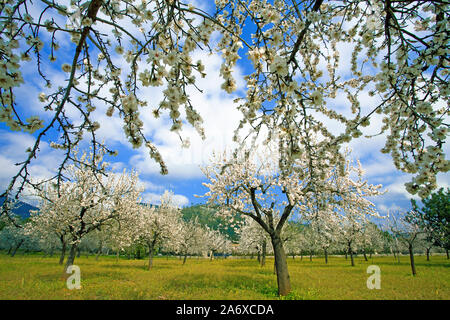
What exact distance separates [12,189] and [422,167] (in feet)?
14.6

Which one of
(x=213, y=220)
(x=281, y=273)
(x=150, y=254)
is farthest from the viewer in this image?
(x=150, y=254)

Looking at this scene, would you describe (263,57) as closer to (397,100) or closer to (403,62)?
(403,62)

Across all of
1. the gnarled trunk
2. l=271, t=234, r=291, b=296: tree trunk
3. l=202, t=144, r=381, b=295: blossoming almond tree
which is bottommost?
the gnarled trunk

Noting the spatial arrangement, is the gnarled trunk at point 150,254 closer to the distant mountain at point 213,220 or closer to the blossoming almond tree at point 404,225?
the distant mountain at point 213,220

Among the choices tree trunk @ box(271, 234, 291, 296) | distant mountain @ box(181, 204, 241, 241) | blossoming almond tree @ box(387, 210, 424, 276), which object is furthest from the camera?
blossoming almond tree @ box(387, 210, 424, 276)

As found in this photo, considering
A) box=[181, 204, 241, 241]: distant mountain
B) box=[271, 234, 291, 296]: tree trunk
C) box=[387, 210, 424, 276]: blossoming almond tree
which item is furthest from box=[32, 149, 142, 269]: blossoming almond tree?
box=[387, 210, 424, 276]: blossoming almond tree

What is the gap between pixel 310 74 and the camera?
11.5 feet

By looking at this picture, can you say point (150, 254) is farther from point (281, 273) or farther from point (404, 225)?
point (404, 225)

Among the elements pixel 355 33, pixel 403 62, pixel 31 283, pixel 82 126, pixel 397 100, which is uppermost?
pixel 355 33

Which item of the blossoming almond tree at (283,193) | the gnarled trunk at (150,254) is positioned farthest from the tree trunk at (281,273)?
the gnarled trunk at (150,254)

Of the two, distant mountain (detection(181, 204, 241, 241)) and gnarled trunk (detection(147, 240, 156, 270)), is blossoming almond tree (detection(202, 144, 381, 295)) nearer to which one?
distant mountain (detection(181, 204, 241, 241))

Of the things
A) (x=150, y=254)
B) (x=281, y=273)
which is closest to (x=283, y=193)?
(x=281, y=273)

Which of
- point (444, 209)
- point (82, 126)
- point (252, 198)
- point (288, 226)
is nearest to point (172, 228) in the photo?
point (288, 226)

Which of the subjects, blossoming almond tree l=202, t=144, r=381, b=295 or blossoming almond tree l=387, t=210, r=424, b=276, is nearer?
blossoming almond tree l=202, t=144, r=381, b=295
